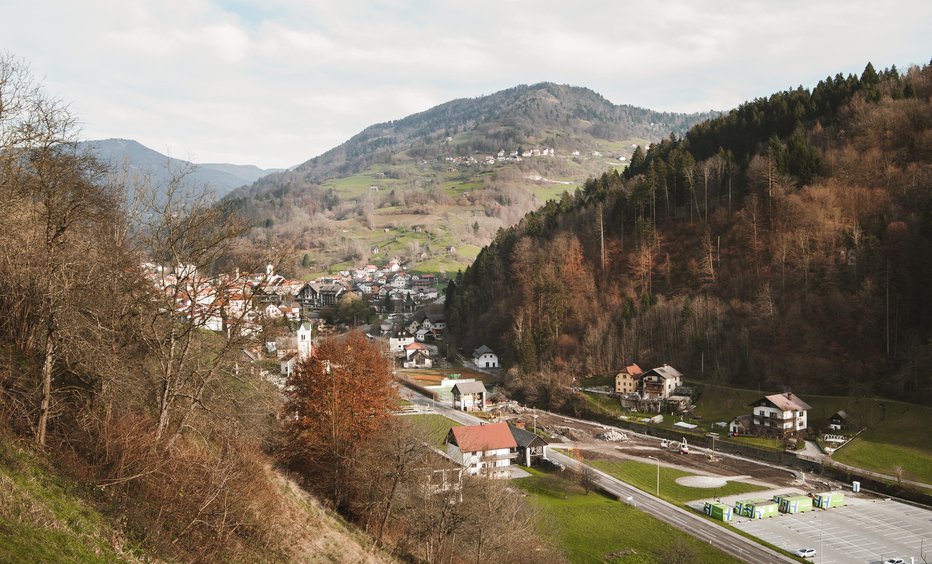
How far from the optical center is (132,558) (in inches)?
347

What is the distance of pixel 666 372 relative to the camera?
168 ft

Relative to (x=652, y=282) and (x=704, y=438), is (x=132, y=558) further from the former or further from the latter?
(x=652, y=282)

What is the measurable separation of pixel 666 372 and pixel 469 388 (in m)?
17.6

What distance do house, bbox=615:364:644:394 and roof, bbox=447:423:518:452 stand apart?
18728 mm

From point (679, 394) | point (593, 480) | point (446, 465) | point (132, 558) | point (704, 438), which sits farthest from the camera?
point (679, 394)

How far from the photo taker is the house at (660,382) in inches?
1991

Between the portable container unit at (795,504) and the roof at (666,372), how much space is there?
60.5 feet

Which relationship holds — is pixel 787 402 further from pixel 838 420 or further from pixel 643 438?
pixel 643 438

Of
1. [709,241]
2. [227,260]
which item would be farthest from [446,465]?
[709,241]

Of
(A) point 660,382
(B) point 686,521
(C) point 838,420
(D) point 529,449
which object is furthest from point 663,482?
(A) point 660,382

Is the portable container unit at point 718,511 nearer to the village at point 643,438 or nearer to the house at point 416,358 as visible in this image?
the village at point 643,438

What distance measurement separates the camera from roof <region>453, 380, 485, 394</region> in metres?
55.2

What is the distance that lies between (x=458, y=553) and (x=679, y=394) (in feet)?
114

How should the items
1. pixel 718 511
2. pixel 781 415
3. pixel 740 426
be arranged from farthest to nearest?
pixel 740 426
pixel 781 415
pixel 718 511
